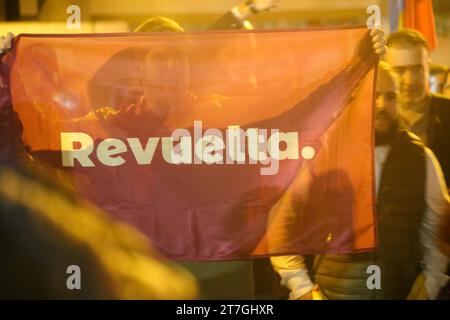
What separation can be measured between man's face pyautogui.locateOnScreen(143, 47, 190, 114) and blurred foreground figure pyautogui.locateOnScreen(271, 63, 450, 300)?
0.83 m

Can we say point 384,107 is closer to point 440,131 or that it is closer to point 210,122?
point 440,131

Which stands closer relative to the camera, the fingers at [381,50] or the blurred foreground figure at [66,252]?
the fingers at [381,50]

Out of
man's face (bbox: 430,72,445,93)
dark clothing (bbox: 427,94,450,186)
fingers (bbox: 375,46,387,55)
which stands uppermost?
fingers (bbox: 375,46,387,55)

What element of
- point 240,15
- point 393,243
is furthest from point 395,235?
point 240,15

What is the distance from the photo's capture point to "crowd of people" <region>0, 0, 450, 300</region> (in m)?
2.29

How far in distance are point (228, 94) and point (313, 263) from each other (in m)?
0.83

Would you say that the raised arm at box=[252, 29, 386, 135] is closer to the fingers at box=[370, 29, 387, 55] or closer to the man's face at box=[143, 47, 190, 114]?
the fingers at box=[370, 29, 387, 55]

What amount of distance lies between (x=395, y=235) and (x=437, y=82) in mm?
679

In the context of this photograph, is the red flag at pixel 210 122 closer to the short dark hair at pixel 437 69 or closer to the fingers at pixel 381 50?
the fingers at pixel 381 50

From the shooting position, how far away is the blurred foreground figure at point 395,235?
2291mm

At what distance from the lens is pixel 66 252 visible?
2369mm

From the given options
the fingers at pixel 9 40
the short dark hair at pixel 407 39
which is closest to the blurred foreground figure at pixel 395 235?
the short dark hair at pixel 407 39

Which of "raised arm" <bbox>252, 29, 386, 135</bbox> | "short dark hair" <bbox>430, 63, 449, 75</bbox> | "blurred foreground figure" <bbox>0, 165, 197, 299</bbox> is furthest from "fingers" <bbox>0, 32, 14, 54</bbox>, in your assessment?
"short dark hair" <bbox>430, 63, 449, 75</bbox>
